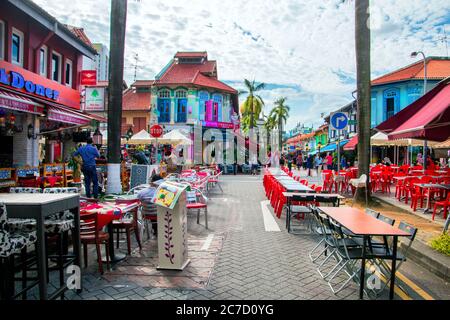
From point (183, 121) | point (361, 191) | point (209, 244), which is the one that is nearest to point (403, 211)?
point (361, 191)

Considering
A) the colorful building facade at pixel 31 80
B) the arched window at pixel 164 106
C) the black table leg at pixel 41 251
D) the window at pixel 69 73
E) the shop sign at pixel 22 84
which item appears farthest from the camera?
the arched window at pixel 164 106

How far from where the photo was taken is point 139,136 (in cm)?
1989

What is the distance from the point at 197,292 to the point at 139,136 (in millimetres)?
16448

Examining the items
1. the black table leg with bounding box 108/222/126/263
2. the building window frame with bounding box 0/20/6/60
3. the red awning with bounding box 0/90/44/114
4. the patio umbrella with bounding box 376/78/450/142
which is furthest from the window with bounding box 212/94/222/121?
the black table leg with bounding box 108/222/126/263

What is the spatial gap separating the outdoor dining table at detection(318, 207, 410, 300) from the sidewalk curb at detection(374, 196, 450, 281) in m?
1.10

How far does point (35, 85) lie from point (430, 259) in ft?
44.7

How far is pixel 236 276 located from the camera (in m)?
4.96

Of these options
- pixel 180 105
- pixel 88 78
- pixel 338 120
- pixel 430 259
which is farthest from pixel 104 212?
pixel 180 105

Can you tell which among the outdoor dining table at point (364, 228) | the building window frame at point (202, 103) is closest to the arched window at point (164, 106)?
the building window frame at point (202, 103)

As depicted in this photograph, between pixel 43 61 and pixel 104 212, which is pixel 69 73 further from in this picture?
pixel 104 212

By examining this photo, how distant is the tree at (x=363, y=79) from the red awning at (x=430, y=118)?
3.04m

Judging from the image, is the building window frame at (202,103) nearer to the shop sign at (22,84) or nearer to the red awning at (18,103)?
the shop sign at (22,84)

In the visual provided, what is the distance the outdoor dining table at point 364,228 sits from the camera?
13.6ft

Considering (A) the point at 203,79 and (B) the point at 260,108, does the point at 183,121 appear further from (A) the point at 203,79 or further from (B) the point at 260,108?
(B) the point at 260,108
